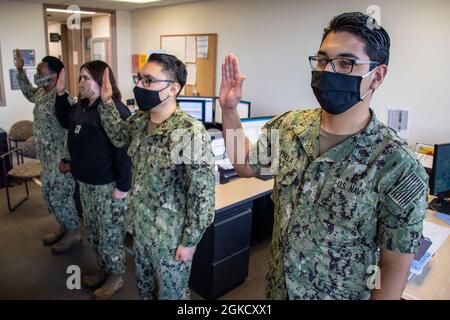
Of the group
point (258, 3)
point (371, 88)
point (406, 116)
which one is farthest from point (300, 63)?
point (371, 88)

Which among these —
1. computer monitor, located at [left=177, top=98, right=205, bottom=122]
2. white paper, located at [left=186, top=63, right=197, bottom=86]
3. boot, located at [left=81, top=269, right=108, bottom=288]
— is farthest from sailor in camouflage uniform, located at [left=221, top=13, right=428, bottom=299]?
white paper, located at [left=186, top=63, right=197, bottom=86]

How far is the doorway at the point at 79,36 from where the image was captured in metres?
5.52

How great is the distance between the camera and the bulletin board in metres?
4.48

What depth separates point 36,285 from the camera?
2.44 meters

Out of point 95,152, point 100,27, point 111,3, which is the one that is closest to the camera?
point 95,152

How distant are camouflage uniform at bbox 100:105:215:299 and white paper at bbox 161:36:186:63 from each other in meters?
3.39

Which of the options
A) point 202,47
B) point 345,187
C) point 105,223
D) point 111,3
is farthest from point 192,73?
point 345,187

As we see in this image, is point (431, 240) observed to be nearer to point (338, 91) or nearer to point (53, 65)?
point (338, 91)

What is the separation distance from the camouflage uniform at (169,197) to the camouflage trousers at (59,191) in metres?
1.34

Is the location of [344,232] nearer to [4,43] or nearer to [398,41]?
[398,41]

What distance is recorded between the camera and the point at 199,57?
4629mm

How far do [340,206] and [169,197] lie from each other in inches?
32.3

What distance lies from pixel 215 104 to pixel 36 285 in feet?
8.82

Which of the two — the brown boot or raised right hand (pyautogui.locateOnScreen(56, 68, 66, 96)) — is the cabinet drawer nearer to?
the brown boot
